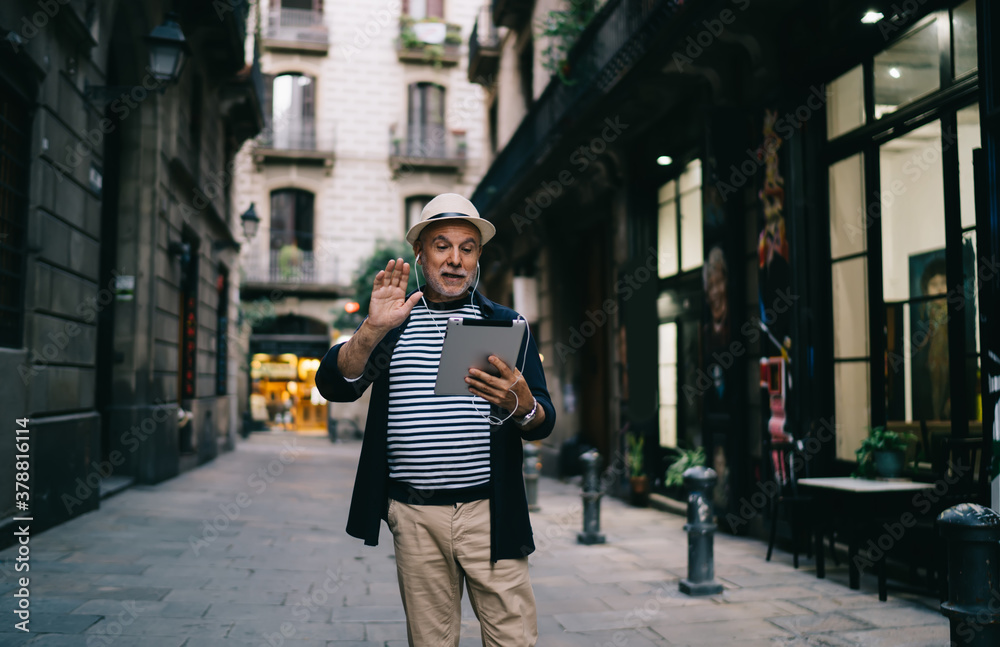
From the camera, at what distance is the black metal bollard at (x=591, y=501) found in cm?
789

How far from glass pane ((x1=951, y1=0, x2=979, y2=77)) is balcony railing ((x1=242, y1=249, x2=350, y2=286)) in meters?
24.5

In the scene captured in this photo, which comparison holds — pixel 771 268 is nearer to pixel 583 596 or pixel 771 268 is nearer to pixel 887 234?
pixel 887 234

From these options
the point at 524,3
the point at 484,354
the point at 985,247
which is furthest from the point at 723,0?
the point at 524,3

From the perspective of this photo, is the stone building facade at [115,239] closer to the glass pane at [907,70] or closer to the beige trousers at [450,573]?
the beige trousers at [450,573]

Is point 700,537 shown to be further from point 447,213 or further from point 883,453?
point 447,213

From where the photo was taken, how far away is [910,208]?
21.6 feet

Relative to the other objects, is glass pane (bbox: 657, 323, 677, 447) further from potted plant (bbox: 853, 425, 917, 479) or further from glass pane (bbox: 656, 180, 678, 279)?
potted plant (bbox: 853, 425, 917, 479)

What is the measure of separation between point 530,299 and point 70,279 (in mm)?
9273

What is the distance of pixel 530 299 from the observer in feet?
53.0

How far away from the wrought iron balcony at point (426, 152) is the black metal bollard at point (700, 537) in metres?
24.3

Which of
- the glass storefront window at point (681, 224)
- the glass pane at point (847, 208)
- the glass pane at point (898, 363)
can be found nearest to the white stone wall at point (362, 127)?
the glass storefront window at point (681, 224)

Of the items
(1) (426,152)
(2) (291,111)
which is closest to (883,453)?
(1) (426,152)

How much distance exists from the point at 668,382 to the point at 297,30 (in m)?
22.5

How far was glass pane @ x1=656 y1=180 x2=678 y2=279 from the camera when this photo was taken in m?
10.8
